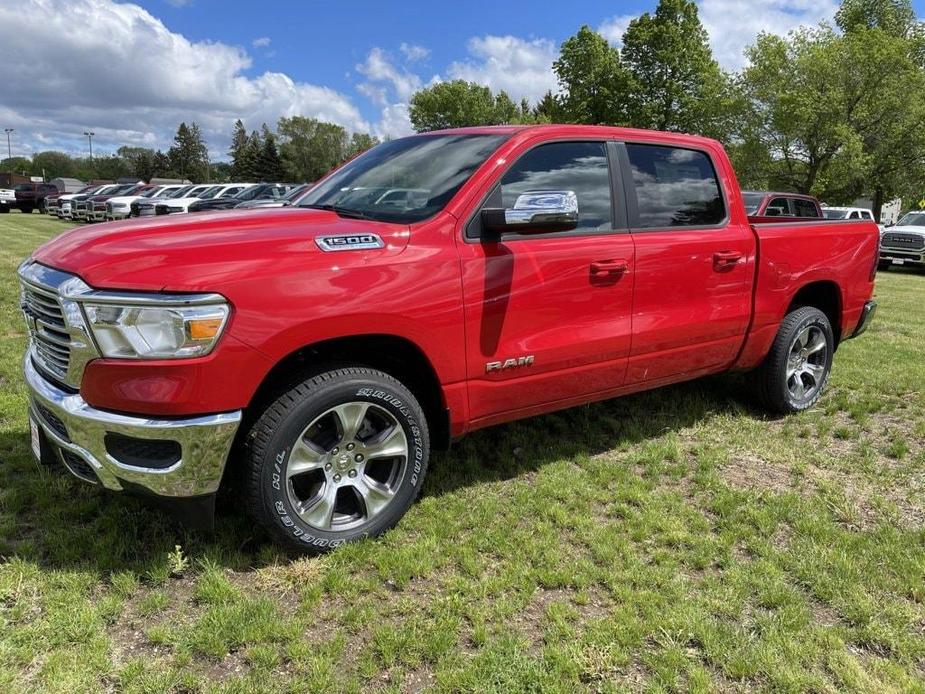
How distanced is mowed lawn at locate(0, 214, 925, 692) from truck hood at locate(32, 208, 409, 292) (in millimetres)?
1217

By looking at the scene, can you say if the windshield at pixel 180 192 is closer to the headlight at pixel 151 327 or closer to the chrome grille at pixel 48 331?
Answer: the chrome grille at pixel 48 331

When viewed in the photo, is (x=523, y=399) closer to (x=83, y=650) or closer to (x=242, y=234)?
(x=242, y=234)

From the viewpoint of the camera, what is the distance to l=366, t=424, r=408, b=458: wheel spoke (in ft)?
10.0

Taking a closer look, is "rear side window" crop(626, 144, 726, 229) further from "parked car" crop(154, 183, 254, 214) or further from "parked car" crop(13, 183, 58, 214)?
"parked car" crop(13, 183, 58, 214)

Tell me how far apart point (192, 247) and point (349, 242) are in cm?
61

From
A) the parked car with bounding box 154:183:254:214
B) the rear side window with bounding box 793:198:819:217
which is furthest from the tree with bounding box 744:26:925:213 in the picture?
the parked car with bounding box 154:183:254:214

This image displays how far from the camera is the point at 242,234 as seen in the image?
2.83 meters

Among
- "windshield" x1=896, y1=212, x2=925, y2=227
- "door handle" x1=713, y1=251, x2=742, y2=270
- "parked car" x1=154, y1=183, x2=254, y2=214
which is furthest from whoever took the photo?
"parked car" x1=154, y1=183, x2=254, y2=214

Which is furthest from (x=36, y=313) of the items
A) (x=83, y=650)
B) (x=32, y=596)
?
(x=83, y=650)

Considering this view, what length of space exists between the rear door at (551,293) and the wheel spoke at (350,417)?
55cm

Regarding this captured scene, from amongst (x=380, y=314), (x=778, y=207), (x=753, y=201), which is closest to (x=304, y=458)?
(x=380, y=314)

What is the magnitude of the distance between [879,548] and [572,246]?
1988 millimetres

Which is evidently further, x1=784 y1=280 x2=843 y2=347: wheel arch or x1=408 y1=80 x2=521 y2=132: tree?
x1=408 y1=80 x2=521 y2=132: tree

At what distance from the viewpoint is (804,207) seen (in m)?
14.5
